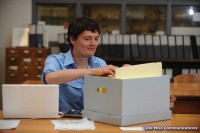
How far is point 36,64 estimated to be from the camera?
17.3 ft

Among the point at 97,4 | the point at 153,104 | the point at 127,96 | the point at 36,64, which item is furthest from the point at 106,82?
the point at 97,4

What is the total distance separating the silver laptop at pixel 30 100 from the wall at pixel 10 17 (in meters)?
3.79

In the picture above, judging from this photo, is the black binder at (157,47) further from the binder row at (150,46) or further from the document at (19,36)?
the document at (19,36)

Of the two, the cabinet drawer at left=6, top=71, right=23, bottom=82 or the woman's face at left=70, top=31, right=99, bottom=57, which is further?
the cabinet drawer at left=6, top=71, right=23, bottom=82

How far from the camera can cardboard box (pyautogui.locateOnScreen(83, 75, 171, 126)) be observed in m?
1.81

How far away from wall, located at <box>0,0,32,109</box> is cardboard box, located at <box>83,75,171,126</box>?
389 centimetres

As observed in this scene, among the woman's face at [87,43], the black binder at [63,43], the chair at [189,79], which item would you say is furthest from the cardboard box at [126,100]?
the black binder at [63,43]

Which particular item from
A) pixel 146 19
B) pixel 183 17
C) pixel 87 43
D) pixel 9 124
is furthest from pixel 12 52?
pixel 9 124

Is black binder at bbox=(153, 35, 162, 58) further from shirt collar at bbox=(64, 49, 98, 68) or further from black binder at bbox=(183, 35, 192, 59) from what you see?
shirt collar at bbox=(64, 49, 98, 68)

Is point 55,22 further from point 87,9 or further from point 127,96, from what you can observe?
point 127,96

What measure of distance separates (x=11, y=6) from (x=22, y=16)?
0.69 ft

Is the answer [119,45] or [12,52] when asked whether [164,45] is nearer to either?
[119,45]

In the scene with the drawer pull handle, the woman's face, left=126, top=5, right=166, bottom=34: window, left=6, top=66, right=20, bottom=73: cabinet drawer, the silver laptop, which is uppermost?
left=126, top=5, right=166, bottom=34: window

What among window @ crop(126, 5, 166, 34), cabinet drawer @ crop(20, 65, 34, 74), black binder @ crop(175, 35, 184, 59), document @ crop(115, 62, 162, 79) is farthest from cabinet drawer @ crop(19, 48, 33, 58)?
document @ crop(115, 62, 162, 79)
